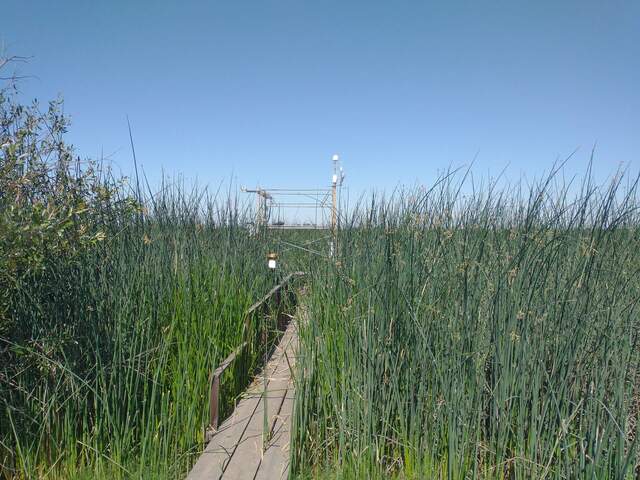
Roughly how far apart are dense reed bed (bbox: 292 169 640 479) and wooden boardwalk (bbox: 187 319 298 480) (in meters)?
0.14

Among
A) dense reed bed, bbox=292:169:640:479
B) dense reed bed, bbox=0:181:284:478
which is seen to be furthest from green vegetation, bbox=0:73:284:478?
dense reed bed, bbox=292:169:640:479

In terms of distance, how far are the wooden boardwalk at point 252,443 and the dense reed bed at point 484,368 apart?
135 mm

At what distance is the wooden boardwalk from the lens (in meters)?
1.81

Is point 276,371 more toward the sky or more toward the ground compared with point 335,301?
more toward the ground

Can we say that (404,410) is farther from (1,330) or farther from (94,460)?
(1,330)

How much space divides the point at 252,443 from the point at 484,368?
106 cm

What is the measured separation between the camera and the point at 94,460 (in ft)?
6.28

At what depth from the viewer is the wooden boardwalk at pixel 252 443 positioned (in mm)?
1807

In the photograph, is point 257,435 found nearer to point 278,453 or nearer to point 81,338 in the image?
point 278,453

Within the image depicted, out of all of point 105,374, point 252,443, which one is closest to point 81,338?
point 105,374

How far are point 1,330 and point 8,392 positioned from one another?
264 millimetres

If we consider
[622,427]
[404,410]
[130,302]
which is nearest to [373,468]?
[404,410]

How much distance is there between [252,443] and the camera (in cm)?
202

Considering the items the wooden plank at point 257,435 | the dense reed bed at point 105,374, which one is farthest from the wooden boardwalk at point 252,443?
the dense reed bed at point 105,374
